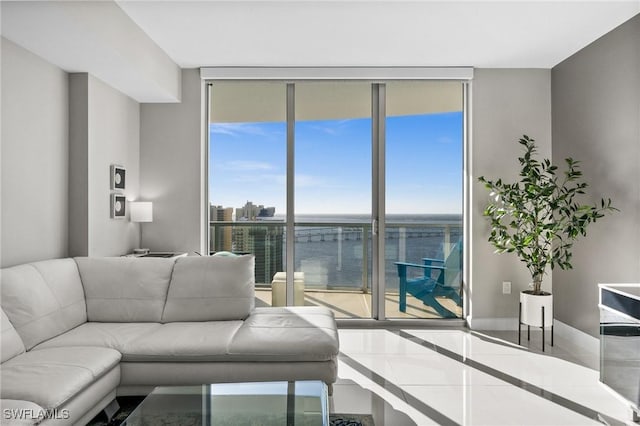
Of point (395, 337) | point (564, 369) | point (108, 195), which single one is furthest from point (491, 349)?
point (108, 195)

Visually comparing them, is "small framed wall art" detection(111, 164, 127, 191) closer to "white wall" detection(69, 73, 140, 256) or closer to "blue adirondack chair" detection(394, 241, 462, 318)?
"white wall" detection(69, 73, 140, 256)

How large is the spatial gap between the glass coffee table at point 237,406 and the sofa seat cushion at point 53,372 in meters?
0.34

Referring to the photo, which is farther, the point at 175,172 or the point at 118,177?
the point at 175,172

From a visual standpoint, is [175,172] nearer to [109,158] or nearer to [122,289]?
[109,158]

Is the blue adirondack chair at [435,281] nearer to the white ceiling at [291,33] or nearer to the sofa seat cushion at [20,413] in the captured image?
the white ceiling at [291,33]

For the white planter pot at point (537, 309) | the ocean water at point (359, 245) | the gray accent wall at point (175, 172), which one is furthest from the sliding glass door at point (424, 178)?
the gray accent wall at point (175, 172)

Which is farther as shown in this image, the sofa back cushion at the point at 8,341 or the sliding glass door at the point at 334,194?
the sliding glass door at the point at 334,194

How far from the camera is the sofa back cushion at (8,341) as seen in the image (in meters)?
2.17

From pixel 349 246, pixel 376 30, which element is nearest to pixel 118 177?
pixel 349 246

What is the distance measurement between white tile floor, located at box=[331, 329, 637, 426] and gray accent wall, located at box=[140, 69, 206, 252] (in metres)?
2.06

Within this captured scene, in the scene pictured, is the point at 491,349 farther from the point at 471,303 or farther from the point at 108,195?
the point at 108,195

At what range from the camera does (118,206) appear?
387 centimetres

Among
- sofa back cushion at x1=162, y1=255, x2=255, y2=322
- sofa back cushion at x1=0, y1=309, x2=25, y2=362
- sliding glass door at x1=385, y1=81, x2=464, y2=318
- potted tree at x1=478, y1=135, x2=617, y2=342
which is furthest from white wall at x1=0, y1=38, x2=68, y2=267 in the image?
potted tree at x1=478, y1=135, x2=617, y2=342

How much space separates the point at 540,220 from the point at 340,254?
1.99 metres
